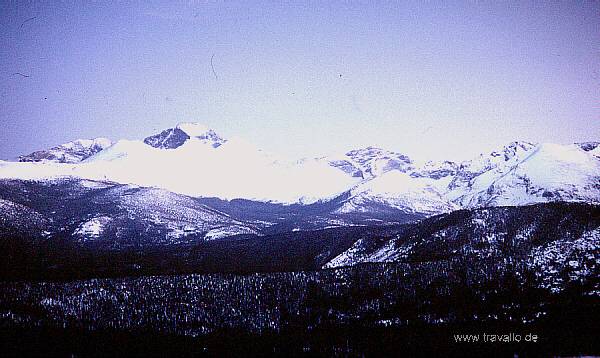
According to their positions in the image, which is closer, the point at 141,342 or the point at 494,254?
the point at 141,342

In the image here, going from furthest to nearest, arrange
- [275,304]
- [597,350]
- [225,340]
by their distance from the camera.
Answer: [275,304] < [225,340] < [597,350]

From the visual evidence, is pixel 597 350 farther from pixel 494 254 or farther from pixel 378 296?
pixel 494 254

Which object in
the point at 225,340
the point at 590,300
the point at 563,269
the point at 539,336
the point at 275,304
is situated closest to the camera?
the point at 539,336

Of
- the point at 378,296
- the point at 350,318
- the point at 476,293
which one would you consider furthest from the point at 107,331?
the point at 476,293

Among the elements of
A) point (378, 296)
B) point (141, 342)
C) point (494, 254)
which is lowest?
point (141, 342)

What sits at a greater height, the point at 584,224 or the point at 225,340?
the point at 584,224

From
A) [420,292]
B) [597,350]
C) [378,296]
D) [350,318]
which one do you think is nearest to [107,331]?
[350,318]

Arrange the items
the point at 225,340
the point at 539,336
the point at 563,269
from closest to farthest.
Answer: the point at 539,336 < the point at 225,340 < the point at 563,269

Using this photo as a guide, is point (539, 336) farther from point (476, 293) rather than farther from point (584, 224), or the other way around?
point (584, 224)

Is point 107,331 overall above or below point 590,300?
below
